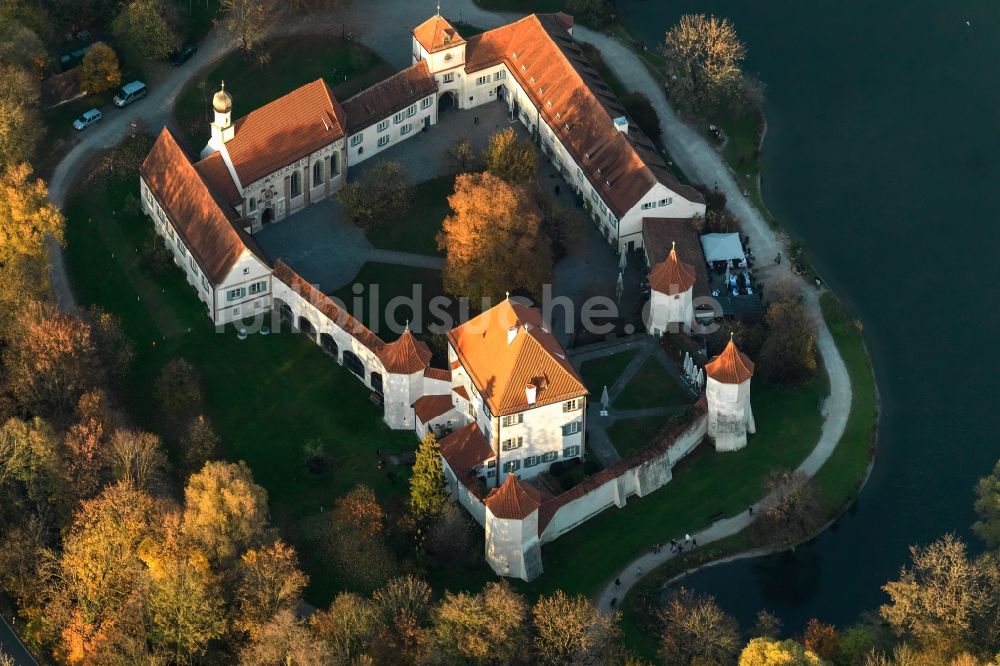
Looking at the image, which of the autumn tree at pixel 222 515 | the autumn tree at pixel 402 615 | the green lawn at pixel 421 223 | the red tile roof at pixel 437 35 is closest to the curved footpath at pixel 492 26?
the red tile roof at pixel 437 35

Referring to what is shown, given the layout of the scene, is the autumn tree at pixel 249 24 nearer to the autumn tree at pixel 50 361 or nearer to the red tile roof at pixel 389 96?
the red tile roof at pixel 389 96

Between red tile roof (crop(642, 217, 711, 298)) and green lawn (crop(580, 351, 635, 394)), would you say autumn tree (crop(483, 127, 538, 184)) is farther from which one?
green lawn (crop(580, 351, 635, 394))

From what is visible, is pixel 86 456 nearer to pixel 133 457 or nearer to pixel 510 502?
pixel 133 457

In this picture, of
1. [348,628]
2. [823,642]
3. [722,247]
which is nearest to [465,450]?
[348,628]

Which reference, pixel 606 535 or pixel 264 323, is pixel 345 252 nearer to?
pixel 264 323

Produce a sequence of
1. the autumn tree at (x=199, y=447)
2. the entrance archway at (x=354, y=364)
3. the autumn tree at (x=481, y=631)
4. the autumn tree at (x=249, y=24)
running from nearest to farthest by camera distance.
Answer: the autumn tree at (x=481, y=631), the autumn tree at (x=199, y=447), the entrance archway at (x=354, y=364), the autumn tree at (x=249, y=24)

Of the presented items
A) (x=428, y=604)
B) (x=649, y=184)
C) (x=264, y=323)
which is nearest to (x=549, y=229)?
(x=649, y=184)
